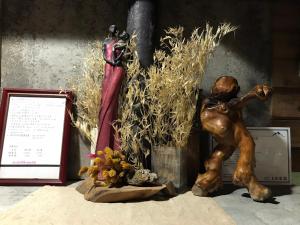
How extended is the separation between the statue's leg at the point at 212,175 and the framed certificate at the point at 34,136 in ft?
2.08

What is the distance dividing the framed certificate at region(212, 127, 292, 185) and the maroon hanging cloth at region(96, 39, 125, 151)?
536 millimetres

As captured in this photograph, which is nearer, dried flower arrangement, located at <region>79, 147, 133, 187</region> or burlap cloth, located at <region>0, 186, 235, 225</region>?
burlap cloth, located at <region>0, 186, 235, 225</region>

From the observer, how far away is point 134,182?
1.19m

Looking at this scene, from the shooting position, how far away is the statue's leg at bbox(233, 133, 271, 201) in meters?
1.18

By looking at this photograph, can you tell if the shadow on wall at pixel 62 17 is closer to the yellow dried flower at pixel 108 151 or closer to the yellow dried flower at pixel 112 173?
the yellow dried flower at pixel 108 151

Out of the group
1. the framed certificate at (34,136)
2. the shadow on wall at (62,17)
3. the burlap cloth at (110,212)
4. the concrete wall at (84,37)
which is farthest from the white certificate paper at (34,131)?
the shadow on wall at (62,17)

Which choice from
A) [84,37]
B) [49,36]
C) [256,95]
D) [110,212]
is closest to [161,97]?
[256,95]

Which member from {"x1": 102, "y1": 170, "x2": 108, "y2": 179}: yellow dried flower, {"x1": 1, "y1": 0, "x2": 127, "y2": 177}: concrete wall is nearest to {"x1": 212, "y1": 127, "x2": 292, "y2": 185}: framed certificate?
{"x1": 102, "y1": 170, "x2": 108, "y2": 179}: yellow dried flower

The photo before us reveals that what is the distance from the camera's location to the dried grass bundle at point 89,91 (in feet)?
4.59

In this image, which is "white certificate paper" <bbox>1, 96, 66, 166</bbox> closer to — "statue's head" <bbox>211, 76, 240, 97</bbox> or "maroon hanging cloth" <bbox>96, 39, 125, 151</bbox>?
"maroon hanging cloth" <bbox>96, 39, 125, 151</bbox>

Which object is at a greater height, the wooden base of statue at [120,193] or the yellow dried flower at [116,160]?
the yellow dried flower at [116,160]

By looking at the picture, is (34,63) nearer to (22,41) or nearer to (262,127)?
(22,41)

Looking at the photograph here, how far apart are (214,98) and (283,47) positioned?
0.67 meters

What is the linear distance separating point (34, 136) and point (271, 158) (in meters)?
1.17
